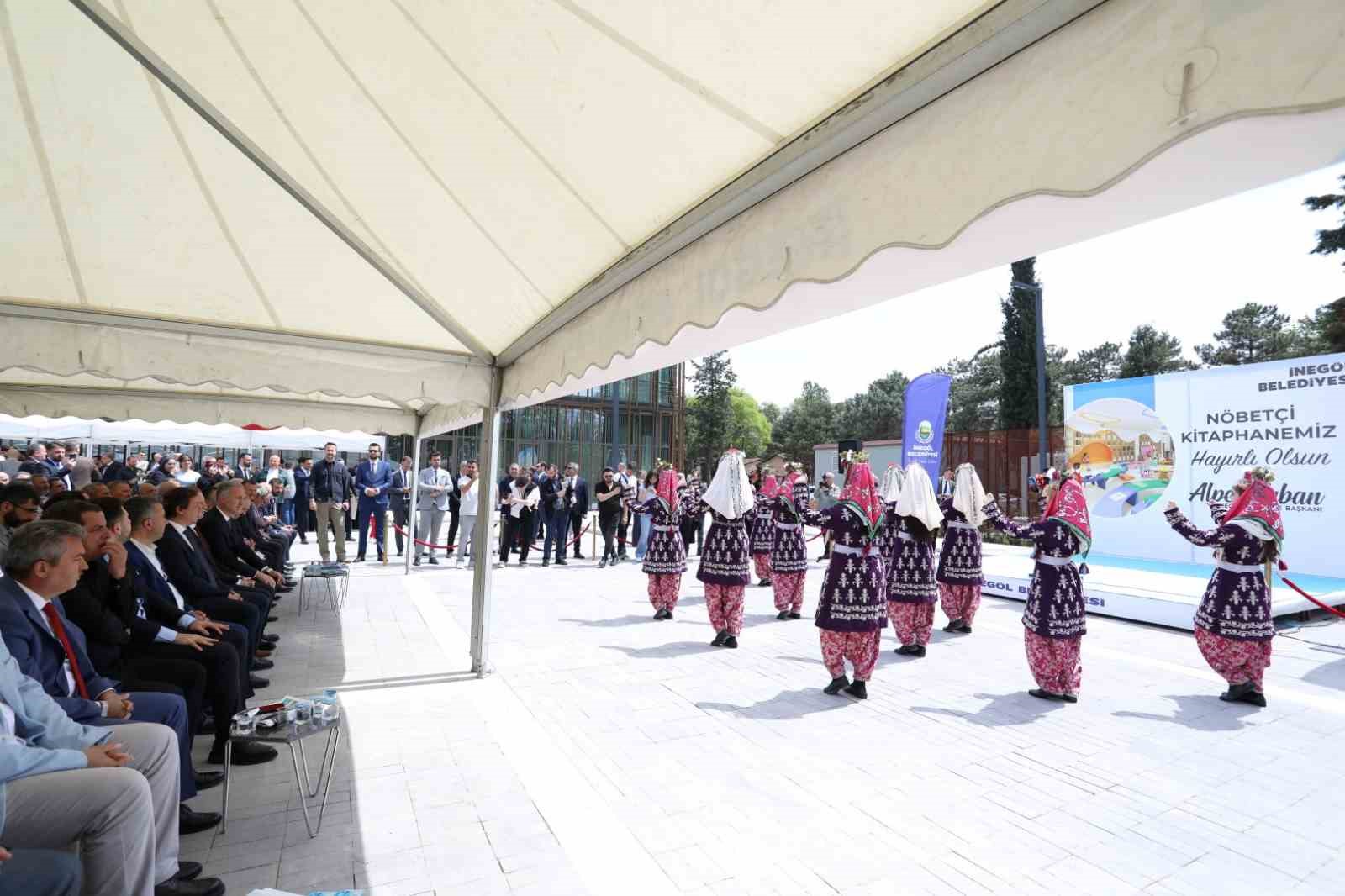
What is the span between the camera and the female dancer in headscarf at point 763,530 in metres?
9.77

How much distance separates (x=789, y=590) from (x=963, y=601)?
6.69 ft

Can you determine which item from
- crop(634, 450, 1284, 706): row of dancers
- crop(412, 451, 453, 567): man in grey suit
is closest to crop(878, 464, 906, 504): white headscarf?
crop(634, 450, 1284, 706): row of dancers

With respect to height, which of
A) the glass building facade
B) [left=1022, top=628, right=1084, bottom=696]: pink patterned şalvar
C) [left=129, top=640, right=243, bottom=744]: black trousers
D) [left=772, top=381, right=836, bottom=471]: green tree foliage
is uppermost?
[left=772, top=381, right=836, bottom=471]: green tree foliage

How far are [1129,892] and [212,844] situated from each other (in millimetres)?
4154

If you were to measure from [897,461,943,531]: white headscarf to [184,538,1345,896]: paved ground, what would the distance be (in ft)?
4.68

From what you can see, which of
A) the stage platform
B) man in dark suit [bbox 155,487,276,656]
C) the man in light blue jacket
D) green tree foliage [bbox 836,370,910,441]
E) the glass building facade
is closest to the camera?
the man in light blue jacket

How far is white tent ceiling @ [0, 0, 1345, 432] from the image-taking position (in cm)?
138

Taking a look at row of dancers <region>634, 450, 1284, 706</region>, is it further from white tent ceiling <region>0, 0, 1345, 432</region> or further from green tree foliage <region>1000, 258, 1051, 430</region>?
green tree foliage <region>1000, 258, 1051, 430</region>

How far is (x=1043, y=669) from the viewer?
5.63 m

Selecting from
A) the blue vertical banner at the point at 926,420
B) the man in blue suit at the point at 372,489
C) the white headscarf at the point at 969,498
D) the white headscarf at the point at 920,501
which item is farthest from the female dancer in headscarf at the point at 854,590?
the man in blue suit at the point at 372,489

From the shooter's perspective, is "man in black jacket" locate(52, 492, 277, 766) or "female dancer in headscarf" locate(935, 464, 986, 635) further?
"female dancer in headscarf" locate(935, 464, 986, 635)

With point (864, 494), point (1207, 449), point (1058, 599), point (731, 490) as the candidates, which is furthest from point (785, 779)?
point (1207, 449)

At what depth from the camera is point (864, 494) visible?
5.54 meters

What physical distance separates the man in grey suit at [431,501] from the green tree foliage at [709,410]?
27.6 meters
